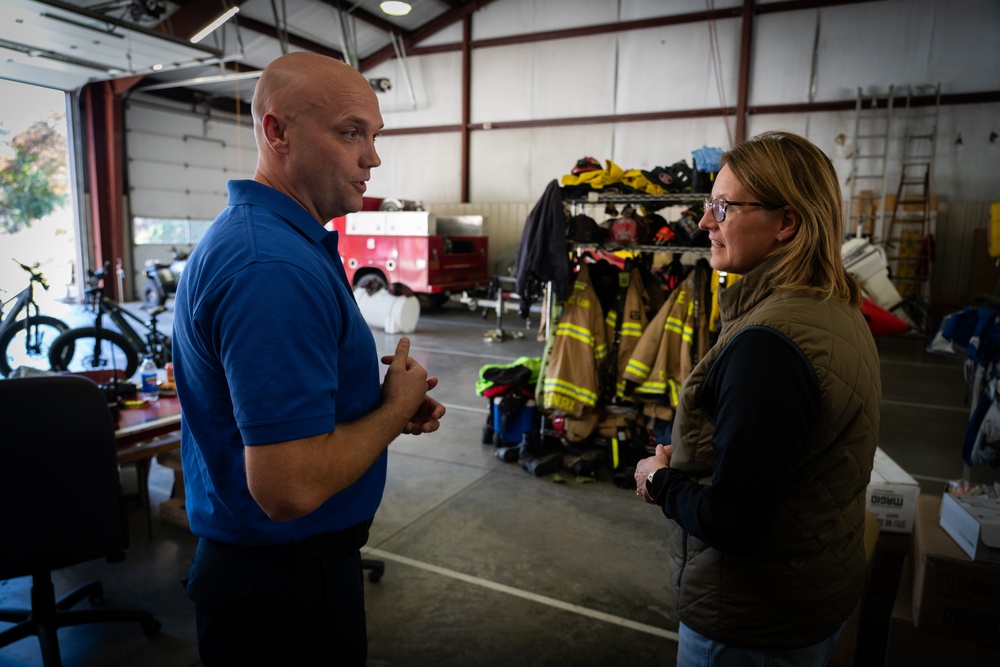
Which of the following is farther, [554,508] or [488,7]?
[488,7]

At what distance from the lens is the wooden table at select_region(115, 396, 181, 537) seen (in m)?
3.11

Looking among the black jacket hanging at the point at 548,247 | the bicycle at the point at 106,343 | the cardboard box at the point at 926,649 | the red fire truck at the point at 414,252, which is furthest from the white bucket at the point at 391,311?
the cardboard box at the point at 926,649

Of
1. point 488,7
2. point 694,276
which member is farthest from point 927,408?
point 488,7

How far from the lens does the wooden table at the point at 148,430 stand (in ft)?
10.2

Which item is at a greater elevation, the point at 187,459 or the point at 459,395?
the point at 187,459

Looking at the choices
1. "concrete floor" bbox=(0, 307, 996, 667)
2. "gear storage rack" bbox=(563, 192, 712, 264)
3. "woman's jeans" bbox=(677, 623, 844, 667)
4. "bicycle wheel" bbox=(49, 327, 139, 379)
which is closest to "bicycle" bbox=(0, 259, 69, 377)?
"bicycle wheel" bbox=(49, 327, 139, 379)

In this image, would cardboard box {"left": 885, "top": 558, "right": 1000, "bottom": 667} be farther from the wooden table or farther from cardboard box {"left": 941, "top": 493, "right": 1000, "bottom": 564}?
the wooden table

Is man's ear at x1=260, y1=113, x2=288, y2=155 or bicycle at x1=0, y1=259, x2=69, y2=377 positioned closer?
man's ear at x1=260, y1=113, x2=288, y2=155

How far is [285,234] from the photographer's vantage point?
1070mm

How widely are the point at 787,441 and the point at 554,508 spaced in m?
3.26

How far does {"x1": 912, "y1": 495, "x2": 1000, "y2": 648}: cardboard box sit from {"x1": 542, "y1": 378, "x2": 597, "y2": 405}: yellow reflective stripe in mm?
2699

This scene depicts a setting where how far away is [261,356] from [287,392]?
66mm

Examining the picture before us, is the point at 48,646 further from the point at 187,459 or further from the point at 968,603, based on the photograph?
the point at 968,603

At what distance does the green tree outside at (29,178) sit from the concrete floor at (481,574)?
1954 millimetres
